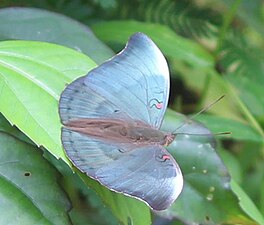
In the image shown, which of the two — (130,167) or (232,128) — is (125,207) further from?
(232,128)

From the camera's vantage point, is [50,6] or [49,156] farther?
[50,6]

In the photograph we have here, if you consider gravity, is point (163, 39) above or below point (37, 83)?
below

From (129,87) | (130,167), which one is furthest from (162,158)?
(129,87)

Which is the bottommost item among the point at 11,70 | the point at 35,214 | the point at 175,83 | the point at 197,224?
the point at 175,83

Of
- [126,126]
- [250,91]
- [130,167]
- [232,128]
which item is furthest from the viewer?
[250,91]

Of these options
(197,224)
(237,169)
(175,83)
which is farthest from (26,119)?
(175,83)

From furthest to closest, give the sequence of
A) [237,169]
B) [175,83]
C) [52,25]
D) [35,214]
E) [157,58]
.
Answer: [175,83] → [237,169] → [52,25] → [157,58] → [35,214]

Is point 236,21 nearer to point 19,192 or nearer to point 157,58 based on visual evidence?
point 157,58
